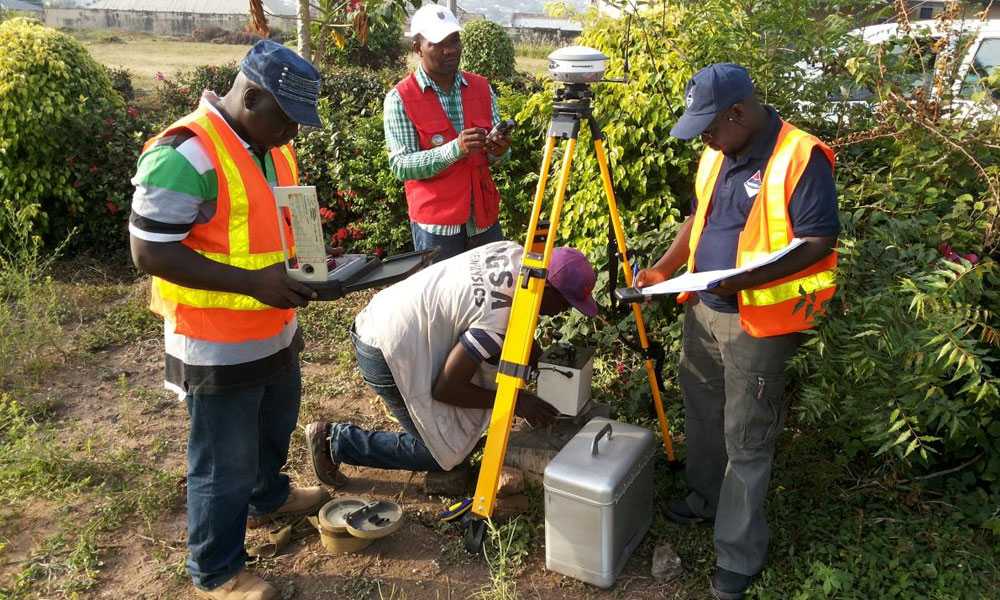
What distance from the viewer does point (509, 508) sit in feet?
11.9

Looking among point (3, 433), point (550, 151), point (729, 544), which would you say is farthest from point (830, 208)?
point (3, 433)

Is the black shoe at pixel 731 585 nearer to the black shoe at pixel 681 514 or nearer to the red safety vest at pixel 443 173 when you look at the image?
the black shoe at pixel 681 514

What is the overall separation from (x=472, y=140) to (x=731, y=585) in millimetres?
2380

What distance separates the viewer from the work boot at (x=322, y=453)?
3.78 meters

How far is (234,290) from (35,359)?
3.39 metres

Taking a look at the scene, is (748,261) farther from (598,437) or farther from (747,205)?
(598,437)

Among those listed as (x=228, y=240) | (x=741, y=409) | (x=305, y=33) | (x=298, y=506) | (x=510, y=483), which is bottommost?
(x=298, y=506)

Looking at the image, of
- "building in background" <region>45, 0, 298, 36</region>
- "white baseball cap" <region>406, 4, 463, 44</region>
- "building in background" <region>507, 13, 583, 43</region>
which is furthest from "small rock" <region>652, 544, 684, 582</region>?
"building in background" <region>45, 0, 298, 36</region>

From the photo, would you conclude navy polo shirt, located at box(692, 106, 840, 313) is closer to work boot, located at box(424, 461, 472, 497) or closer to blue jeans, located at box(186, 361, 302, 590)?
work boot, located at box(424, 461, 472, 497)

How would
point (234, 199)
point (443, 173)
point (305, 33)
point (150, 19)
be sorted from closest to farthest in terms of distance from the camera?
point (234, 199), point (443, 173), point (305, 33), point (150, 19)

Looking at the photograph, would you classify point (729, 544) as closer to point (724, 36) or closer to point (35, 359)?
point (724, 36)

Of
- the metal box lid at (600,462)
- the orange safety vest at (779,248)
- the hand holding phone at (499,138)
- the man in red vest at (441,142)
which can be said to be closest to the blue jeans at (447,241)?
the man in red vest at (441,142)

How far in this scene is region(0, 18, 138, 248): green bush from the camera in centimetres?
662

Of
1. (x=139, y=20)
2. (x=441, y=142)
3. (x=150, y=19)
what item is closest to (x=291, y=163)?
(x=441, y=142)
